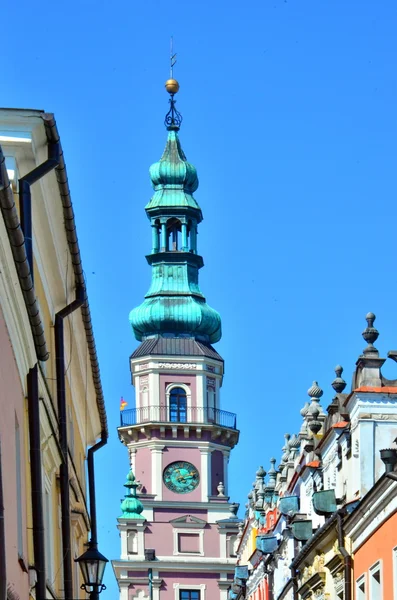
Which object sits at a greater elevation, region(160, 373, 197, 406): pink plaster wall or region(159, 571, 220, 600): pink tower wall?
region(160, 373, 197, 406): pink plaster wall

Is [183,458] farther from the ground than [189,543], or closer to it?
farther from the ground

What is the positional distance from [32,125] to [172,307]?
74.7 metres

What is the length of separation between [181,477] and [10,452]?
7306cm

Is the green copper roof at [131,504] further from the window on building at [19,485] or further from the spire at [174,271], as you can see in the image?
the window on building at [19,485]

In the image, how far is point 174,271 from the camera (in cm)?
9250

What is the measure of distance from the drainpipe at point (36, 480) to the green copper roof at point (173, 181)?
248 feet

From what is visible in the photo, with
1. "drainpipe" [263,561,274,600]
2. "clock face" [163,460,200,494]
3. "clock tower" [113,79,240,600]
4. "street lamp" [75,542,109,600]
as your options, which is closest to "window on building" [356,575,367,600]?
"street lamp" [75,542,109,600]

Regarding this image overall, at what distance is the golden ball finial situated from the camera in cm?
9644

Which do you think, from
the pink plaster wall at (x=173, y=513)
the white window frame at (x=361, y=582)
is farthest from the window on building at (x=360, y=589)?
the pink plaster wall at (x=173, y=513)

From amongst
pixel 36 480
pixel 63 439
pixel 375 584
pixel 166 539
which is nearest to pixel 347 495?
pixel 375 584

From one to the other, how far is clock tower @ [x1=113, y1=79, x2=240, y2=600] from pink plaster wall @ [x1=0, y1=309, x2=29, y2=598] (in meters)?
67.4

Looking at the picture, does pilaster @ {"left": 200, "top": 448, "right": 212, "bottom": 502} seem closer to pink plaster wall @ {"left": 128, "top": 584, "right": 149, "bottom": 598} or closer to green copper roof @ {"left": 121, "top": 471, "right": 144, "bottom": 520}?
green copper roof @ {"left": 121, "top": 471, "right": 144, "bottom": 520}

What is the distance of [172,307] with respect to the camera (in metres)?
91.1

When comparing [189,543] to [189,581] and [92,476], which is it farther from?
[92,476]
